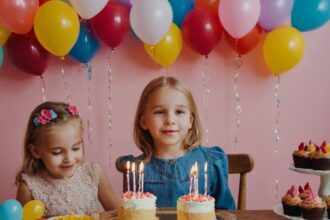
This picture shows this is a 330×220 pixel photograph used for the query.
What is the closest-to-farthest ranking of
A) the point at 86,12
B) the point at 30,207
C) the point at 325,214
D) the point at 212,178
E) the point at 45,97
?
1. the point at 30,207
2. the point at 325,214
3. the point at 212,178
4. the point at 86,12
5. the point at 45,97

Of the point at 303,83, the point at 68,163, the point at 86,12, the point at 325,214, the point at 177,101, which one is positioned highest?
the point at 86,12

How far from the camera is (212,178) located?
2.15 meters

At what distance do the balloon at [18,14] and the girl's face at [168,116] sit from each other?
3.06 feet

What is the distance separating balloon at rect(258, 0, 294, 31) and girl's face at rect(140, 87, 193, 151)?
1010mm

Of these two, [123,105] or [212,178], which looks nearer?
[212,178]

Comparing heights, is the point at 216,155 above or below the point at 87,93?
below

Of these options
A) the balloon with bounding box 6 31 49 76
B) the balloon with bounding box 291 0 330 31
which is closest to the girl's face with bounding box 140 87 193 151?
the balloon with bounding box 6 31 49 76

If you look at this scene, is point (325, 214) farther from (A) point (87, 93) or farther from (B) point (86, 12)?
(A) point (87, 93)

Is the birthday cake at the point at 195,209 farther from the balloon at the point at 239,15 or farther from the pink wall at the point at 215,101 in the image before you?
the pink wall at the point at 215,101

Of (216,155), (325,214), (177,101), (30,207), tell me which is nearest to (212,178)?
(216,155)

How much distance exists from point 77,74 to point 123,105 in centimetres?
32

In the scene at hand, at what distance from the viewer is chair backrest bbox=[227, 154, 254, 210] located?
7.11ft

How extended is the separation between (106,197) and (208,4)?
4.21 ft

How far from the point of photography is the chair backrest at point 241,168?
7.11 feet
